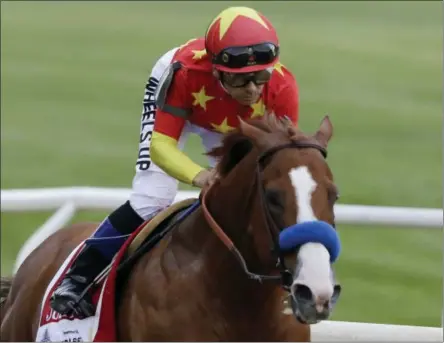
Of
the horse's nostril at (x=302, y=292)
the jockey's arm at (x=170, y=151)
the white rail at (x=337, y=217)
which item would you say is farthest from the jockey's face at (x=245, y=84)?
the white rail at (x=337, y=217)

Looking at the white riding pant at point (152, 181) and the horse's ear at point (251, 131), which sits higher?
the horse's ear at point (251, 131)

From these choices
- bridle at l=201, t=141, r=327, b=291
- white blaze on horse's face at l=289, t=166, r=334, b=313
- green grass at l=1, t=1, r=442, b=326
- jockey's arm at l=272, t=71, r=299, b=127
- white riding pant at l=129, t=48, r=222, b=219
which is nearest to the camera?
white blaze on horse's face at l=289, t=166, r=334, b=313

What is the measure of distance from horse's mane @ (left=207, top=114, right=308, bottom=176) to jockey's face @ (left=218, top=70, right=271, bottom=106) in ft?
0.74

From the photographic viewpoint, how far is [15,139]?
33.2 feet

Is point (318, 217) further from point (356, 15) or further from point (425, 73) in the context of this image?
point (356, 15)

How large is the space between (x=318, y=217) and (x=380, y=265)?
13.3ft

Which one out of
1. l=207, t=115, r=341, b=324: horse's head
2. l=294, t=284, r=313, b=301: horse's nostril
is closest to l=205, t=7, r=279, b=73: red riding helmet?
l=207, t=115, r=341, b=324: horse's head

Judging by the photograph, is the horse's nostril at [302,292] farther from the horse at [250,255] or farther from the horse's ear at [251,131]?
the horse's ear at [251,131]

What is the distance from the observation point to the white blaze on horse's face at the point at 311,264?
2441 mm

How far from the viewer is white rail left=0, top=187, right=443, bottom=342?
4277 millimetres

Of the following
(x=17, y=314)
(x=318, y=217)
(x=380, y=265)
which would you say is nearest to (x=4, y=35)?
(x=380, y=265)

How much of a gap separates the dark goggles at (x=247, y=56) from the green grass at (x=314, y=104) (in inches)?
116

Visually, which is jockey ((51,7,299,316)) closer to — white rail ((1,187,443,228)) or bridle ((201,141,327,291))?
bridle ((201,141,327,291))

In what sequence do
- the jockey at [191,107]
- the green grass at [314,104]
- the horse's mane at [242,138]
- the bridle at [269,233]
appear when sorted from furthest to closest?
the green grass at [314,104] < the jockey at [191,107] < the horse's mane at [242,138] < the bridle at [269,233]
